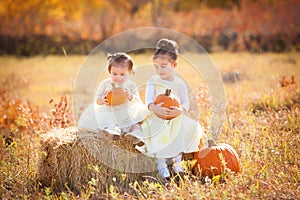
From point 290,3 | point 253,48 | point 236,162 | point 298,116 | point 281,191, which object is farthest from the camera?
point 290,3

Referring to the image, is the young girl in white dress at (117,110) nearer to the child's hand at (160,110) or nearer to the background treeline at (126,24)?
the child's hand at (160,110)

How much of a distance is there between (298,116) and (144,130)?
2243 mm

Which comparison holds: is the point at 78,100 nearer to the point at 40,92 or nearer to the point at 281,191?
the point at 40,92

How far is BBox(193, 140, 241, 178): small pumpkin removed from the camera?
4.46m

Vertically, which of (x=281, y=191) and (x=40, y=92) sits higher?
(x=40, y=92)

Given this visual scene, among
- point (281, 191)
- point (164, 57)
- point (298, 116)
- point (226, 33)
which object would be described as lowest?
point (281, 191)

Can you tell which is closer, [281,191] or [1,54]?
[281,191]

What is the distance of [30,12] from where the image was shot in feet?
57.6

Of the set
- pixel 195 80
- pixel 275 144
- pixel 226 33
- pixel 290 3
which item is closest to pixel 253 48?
pixel 226 33

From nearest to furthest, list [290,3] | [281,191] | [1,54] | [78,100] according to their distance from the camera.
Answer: [281,191]
[78,100]
[1,54]
[290,3]

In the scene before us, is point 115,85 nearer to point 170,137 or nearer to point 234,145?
point 170,137

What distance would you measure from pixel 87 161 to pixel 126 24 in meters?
12.4

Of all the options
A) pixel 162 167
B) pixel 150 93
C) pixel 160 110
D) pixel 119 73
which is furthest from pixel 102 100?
pixel 162 167

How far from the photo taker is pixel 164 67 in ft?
15.7
